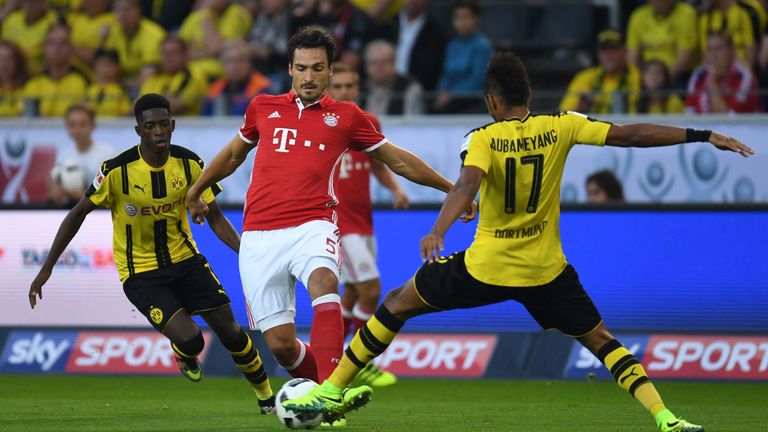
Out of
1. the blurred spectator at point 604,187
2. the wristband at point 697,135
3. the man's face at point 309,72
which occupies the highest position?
the man's face at point 309,72

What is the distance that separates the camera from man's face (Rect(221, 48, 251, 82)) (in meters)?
15.4

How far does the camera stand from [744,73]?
14.0m

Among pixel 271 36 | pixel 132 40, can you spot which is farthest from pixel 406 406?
pixel 132 40

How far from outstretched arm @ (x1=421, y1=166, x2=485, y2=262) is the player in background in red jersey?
4187mm

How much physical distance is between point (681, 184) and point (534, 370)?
296 centimetres

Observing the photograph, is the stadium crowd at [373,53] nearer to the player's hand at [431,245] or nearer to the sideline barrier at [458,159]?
the sideline barrier at [458,159]

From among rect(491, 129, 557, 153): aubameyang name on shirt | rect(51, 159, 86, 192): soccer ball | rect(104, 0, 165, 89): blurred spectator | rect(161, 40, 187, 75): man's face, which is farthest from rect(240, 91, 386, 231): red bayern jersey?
rect(104, 0, 165, 89): blurred spectator

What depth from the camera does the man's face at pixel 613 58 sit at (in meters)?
14.2

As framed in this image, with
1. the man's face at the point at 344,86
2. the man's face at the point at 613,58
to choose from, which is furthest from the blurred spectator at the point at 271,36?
the man's face at the point at 344,86

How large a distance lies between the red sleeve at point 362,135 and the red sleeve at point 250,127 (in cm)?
59

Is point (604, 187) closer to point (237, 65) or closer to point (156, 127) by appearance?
point (237, 65)

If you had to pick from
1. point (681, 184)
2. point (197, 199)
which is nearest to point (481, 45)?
point (681, 184)

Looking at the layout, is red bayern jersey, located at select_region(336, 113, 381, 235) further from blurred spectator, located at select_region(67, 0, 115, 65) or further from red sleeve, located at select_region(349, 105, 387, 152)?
blurred spectator, located at select_region(67, 0, 115, 65)

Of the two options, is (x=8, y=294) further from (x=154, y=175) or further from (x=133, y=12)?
(x=133, y=12)
